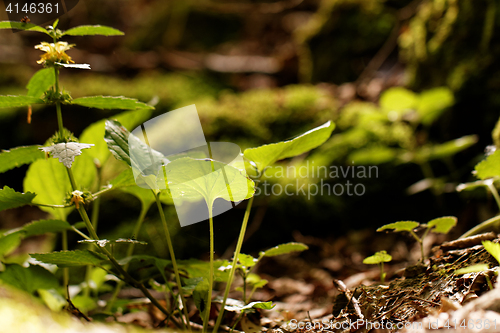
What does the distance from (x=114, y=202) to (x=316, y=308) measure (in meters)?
1.49

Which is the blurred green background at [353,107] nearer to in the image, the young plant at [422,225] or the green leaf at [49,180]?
the green leaf at [49,180]

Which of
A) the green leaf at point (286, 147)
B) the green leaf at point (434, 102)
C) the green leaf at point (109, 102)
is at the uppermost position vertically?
the green leaf at point (434, 102)

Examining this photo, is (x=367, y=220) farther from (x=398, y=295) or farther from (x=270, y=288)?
(x=398, y=295)

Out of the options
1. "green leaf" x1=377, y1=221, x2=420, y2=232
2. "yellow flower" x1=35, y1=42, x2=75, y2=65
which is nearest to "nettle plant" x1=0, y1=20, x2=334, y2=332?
"yellow flower" x1=35, y1=42, x2=75, y2=65

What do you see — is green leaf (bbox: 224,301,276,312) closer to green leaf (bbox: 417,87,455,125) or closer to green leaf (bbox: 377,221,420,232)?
green leaf (bbox: 377,221,420,232)

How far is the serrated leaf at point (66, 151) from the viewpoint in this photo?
2.29 ft

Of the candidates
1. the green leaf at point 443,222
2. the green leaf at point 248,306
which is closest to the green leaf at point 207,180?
the green leaf at point 248,306

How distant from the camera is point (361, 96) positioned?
2719 mm

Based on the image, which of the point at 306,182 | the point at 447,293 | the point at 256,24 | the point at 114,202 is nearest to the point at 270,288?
the point at 306,182

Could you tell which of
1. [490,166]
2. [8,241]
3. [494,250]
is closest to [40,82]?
[8,241]

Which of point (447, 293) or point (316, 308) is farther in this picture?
point (316, 308)

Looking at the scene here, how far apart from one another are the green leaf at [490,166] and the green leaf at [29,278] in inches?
58.8

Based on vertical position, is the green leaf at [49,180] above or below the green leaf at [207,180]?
above

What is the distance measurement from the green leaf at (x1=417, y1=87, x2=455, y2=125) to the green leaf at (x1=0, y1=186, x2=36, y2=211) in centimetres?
203
